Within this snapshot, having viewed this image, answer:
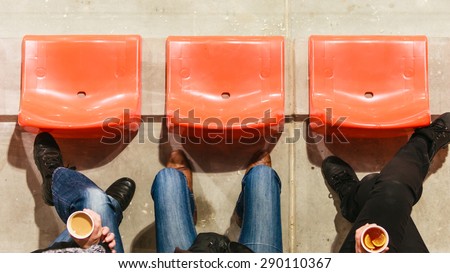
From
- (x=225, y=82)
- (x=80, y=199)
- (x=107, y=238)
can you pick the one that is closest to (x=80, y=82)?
(x=80, y=199)

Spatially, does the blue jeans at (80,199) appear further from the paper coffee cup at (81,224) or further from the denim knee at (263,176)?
the denim knee at (263,176)

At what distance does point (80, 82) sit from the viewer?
3277 mm

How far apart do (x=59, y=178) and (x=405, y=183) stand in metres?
1.89

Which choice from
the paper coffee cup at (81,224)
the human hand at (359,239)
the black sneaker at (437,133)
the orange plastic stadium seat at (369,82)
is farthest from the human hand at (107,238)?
the black sneaker at (437,133)

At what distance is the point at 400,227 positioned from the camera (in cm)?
277

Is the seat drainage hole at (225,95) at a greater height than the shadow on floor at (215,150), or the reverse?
the seat drainage hole at (225,95)

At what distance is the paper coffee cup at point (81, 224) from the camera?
249cm

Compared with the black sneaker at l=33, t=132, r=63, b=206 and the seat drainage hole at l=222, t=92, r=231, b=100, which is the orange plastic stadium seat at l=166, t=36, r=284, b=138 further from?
the black sneaker at l=33, t=132, r=63, b=206

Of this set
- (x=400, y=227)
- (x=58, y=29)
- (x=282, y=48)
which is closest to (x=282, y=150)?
(x=282, y=48)

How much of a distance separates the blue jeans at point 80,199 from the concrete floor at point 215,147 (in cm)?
38

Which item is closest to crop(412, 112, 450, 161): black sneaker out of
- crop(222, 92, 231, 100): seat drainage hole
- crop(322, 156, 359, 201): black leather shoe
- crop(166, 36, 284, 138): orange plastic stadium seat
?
crop(322, 156, 359, 201): black leather shoe

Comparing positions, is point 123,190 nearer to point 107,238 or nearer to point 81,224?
point 107,238
